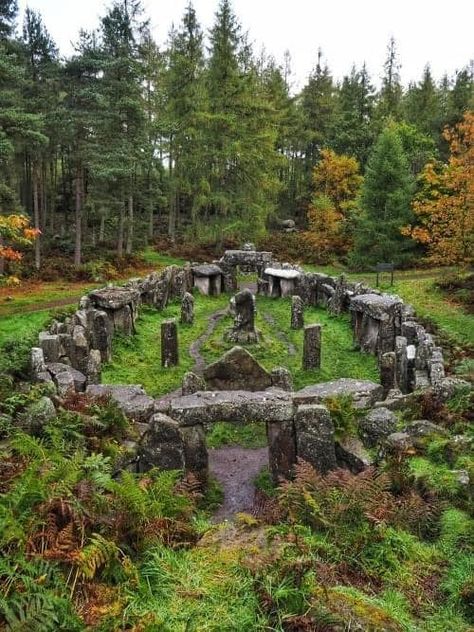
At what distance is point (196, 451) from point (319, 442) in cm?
239

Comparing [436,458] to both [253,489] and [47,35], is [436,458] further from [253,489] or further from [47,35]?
[47,35]

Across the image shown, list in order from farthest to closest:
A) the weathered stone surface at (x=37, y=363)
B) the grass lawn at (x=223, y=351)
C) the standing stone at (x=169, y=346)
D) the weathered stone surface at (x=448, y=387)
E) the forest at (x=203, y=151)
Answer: the forest at (x=203, y=151) → the standing stone at (x=169, y=346) → the grass lawn at (x=223, y=351) → the weathered stone surface at (x=37, y=363) → the weathered stone surface at (x=448, y=387)

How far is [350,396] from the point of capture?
33.7 ft

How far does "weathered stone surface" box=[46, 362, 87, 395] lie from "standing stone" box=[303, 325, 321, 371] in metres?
7.50

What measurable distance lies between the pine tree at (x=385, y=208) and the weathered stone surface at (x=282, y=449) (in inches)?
1006

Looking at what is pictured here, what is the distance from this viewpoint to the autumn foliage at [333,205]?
39531 millimetres

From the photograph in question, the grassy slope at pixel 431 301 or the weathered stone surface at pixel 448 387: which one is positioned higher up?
the grassy slope at pixel 431 301

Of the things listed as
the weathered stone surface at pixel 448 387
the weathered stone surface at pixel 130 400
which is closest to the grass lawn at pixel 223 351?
the weathered stone surface at pixel 130 400

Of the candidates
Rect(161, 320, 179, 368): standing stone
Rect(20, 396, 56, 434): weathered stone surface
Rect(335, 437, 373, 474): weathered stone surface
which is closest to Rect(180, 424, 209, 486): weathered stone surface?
Rect(20, 396, 56, 434): weathered stone surface

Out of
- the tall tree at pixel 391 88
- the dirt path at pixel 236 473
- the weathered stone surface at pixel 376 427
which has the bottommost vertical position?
the dirt path at pixel 236 473

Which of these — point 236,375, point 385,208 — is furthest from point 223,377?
point 385,208

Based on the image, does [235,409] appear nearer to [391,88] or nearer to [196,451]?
[196,451]

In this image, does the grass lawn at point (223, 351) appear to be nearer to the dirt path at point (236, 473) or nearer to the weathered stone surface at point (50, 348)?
the weathered stone surface at point (50, 348)

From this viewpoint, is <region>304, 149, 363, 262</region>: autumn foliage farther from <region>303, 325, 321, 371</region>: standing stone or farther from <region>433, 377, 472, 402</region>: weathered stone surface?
<region>433, 377, 472, 402</region>: weathered stone surface
